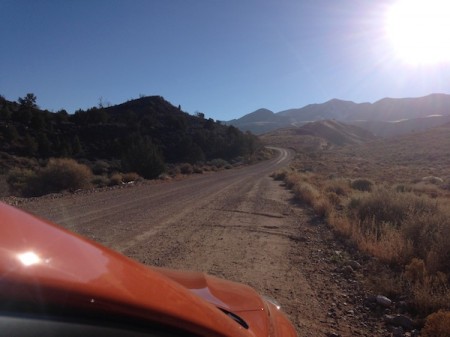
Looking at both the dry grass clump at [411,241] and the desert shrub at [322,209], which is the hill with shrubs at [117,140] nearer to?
the desert shrub at [322,209]

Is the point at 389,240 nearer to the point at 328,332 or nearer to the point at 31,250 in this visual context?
the point at 328,332

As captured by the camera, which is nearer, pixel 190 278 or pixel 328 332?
pixel 190 278

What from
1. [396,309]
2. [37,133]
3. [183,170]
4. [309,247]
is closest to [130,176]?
[183,170]

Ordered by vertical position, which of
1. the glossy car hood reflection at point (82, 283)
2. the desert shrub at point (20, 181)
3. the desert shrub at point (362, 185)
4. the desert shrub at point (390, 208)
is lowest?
the desert shrub at point (362, 185)

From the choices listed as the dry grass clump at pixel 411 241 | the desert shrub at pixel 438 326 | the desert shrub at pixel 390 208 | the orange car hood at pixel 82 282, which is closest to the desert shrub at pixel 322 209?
the dry grass clump at pixel 411 241

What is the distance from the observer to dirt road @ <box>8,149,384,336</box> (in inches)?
246

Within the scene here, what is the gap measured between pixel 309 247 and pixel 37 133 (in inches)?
2406

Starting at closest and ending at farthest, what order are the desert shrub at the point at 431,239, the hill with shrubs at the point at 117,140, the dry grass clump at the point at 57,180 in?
1. the desert shrub at the point at 431,239
2. the dry grass clump at the point at 57,180
3. the hill with shrubs at the point at 117,140

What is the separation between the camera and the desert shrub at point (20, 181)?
73.5 ft

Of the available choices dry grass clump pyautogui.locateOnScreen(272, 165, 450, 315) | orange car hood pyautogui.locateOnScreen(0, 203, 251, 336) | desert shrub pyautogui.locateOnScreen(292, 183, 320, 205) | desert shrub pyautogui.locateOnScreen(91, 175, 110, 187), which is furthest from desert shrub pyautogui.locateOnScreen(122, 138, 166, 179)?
orange car hood pyautogui.locateOnScreen(0, 203, 251, 336)

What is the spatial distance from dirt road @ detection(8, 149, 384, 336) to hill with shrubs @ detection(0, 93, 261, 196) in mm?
12155

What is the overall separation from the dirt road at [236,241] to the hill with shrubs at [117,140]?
39.9 feet

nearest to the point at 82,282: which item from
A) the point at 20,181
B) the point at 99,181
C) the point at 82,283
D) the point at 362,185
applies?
the point at 82,283

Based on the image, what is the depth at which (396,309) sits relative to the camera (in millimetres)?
6004
